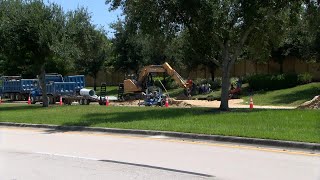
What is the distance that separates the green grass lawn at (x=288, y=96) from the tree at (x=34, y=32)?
47.1 ft

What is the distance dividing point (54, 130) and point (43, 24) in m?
11.4

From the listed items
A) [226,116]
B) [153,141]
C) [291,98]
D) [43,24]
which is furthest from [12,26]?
[291,98]

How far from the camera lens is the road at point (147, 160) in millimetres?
9109

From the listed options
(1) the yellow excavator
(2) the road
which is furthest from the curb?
(1) the yellow excavator

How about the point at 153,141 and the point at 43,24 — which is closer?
the point at 153,141

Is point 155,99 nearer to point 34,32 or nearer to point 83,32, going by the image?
point 83,32

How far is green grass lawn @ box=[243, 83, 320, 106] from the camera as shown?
34031 mm

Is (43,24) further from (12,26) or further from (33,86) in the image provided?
(33,86)

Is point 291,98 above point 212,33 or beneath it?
beneath

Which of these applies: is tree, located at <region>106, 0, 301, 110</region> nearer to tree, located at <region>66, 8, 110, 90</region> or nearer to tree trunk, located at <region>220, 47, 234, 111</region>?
tree trunk, located at <region>220, 47, 234, 111</region>

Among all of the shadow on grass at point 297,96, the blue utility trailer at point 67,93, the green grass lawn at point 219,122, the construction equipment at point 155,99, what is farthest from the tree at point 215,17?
the blue utility trailer at point 67,93

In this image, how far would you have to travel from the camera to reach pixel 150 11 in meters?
21.4

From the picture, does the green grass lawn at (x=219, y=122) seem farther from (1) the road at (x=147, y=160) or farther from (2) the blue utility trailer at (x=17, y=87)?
(2) the blue utility trailer at (x=17, y=87)

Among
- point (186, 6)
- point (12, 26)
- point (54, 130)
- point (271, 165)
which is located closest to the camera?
point (271, 165)
